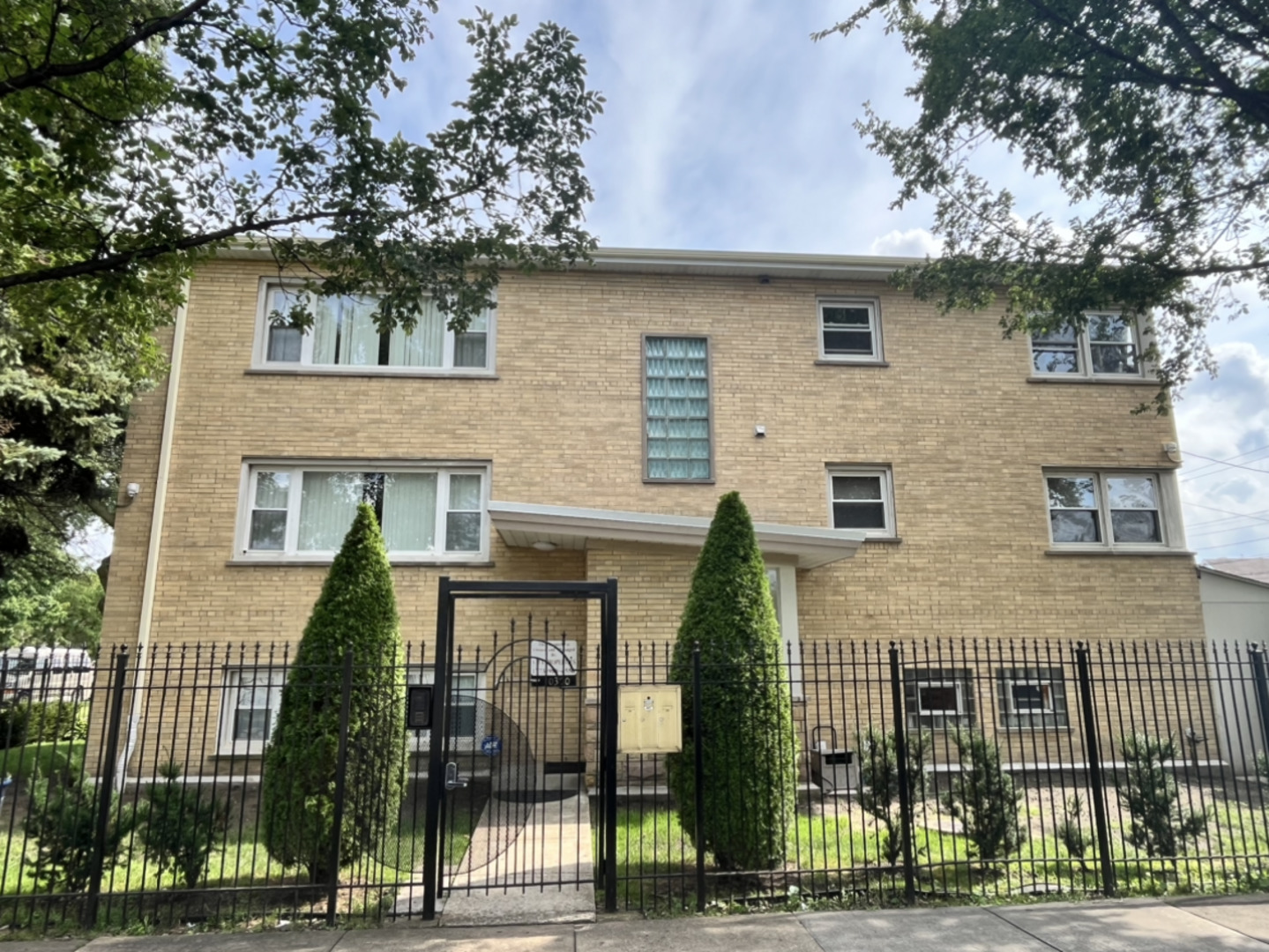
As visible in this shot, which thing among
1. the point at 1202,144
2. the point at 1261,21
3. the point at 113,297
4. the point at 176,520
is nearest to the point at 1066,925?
the point at 1261,21

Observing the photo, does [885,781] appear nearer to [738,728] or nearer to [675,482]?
[738,728]

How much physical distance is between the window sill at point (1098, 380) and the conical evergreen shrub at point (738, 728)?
8.74m

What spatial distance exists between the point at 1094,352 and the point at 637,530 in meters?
8.97

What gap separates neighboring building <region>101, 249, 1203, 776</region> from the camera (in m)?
11.5

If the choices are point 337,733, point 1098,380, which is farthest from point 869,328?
point 337,733

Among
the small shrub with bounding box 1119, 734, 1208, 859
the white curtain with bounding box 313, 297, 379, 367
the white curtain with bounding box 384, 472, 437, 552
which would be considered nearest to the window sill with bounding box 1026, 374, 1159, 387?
the small shrub with bounding box 1119, 734, 1208, 859

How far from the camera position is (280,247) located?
26.7 feet

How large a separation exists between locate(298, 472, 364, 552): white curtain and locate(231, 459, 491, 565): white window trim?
0.26 ft

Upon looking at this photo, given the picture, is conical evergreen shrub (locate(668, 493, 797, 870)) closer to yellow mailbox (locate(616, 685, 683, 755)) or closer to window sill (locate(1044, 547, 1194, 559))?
yellow mailbox (locate(616, 685, 683, 755))

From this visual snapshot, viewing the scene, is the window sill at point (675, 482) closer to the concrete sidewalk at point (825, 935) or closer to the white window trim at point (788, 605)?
the white window trim at point (788, 605)

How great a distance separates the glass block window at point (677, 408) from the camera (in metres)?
12.4

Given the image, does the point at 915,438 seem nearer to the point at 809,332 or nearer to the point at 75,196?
the point at 809,332

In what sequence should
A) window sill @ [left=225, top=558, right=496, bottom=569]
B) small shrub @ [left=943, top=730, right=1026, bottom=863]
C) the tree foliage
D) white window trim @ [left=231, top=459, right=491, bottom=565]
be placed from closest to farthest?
small shrub @ [left=943, top=730, right=1026, bottom=863] → window sill @ [left=225, top=558, right=496, bottom=569] → white window trim @ [left=231, top=459, right=491, bottom=565] → the tree foliage

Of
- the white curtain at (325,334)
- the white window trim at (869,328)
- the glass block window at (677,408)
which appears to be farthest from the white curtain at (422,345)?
the white window trim at (869,328)
